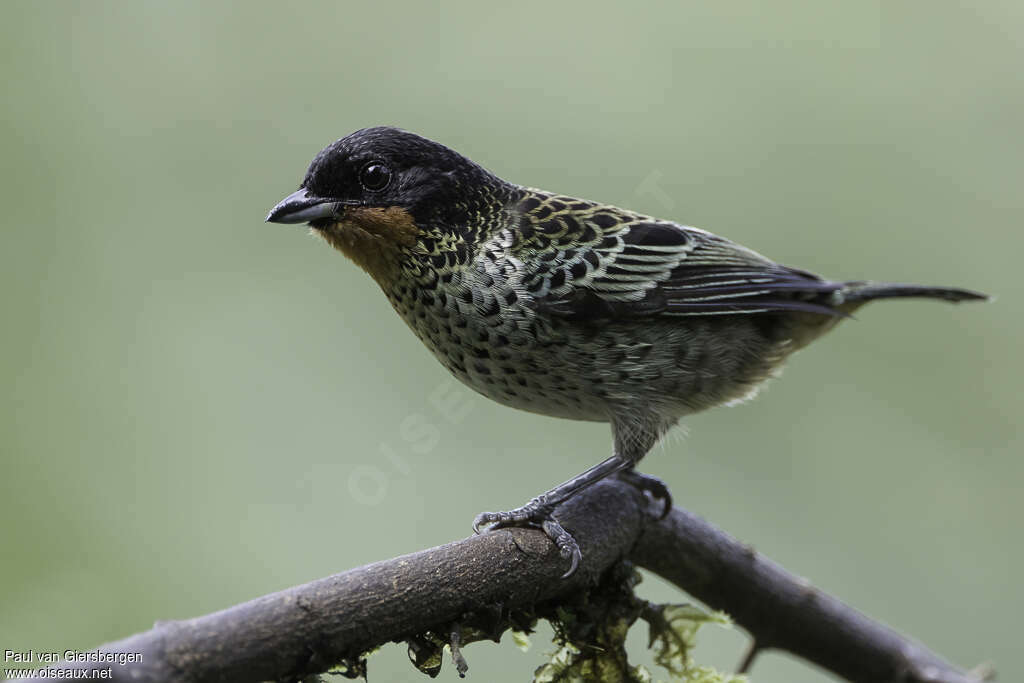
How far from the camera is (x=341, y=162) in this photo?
3.84 m

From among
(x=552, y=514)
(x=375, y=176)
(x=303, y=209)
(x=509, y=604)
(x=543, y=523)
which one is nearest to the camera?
(x=509, y=604)

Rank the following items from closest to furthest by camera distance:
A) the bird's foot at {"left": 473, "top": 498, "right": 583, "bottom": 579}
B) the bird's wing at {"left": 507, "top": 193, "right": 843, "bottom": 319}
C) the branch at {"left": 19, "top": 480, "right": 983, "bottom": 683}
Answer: the branch at {"left": 19, "top": 480, "right": 983, "bottom": 683}
the bird's foot at {"left": 473, "top": 498, "right": 583, "bottom": 579}
the bird's wing at {"left": 507, "top": 193, "right": 843, "bottom": 319}

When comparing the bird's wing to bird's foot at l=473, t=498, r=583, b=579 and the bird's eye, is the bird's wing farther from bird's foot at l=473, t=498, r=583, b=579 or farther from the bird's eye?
bird's foot at l=473, t=498, r=583, b=579

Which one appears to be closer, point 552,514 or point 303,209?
point 552,514

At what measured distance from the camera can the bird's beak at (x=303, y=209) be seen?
375cm

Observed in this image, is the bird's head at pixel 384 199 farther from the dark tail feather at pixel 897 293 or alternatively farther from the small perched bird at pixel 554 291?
the dark tail feather at pixel 897 293

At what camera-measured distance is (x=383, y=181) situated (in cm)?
393

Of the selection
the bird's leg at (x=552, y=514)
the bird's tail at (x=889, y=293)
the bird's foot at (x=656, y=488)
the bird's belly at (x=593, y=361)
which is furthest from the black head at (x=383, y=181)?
the bird's tail at (x=889, y=293)

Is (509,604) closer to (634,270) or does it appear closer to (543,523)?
(543,523)

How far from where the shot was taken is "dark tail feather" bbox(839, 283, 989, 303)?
3.79m

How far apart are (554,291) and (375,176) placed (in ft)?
2.76

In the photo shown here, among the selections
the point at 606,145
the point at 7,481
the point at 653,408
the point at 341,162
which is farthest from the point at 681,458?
the point at 7,481

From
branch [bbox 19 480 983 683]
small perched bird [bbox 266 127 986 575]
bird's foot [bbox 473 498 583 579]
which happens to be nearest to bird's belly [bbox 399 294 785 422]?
small perched bird [bbox 266 127 986 575]

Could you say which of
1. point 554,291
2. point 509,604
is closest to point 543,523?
point 509,604
